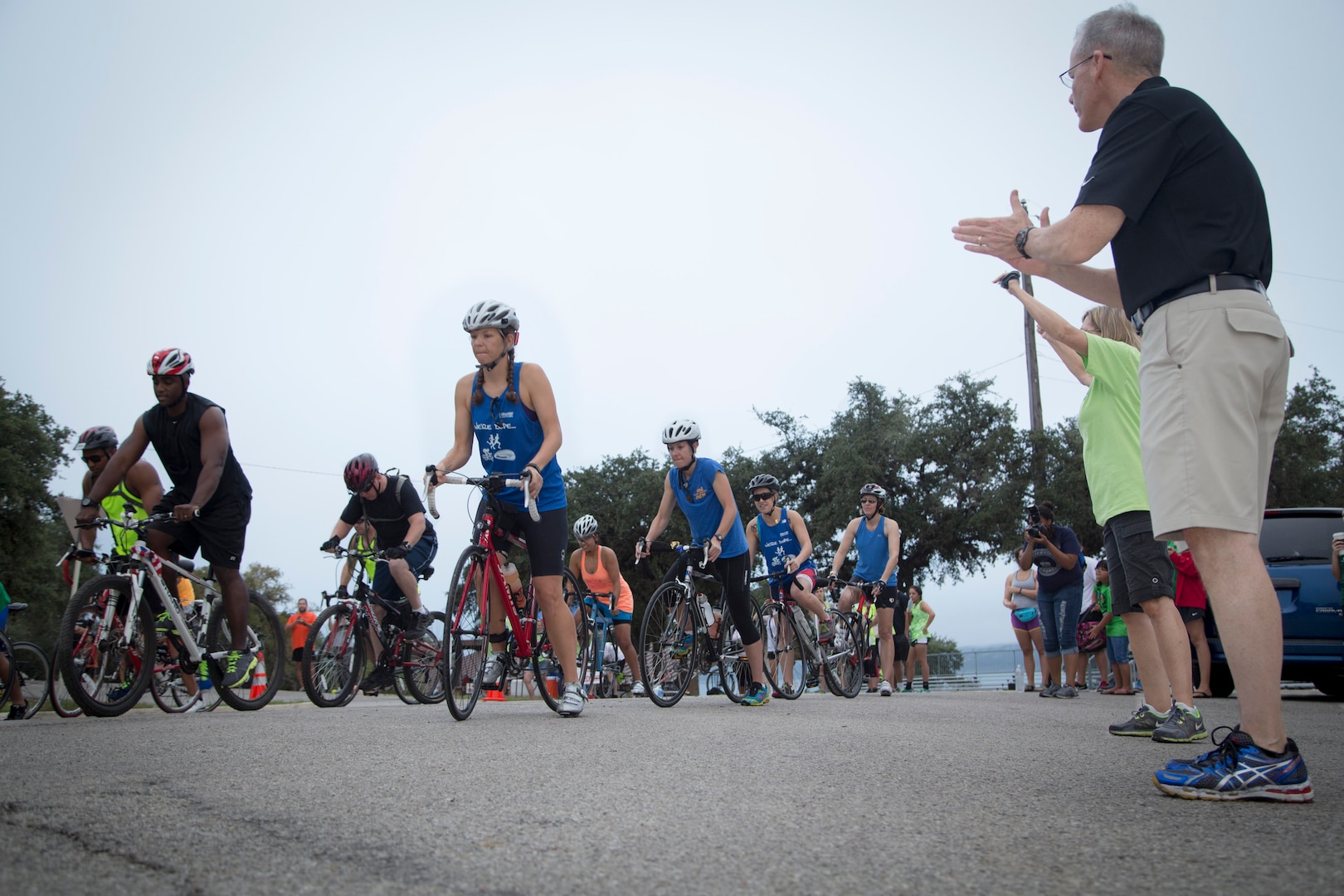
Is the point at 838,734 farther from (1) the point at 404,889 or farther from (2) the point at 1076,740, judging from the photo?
(1) the point at 404,889

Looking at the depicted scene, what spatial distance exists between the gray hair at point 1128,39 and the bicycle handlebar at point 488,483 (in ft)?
11.3

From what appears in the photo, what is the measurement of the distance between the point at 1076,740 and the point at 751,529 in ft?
19.1

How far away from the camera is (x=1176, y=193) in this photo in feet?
10.4

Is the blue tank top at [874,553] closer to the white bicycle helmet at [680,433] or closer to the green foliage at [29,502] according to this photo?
the white bicycle helmet at [680,433]

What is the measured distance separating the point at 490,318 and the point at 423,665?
3507 mm

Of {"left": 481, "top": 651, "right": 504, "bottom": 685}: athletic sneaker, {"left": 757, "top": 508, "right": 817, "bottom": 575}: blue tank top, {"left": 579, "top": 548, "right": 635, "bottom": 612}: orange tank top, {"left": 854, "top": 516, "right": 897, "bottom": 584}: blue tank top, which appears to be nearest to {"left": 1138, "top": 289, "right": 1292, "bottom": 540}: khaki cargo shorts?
{"left": 481, "top": 651, "right": 504, "bottom": 685}: athletic sneaker

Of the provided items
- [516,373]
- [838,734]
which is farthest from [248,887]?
[516,373]

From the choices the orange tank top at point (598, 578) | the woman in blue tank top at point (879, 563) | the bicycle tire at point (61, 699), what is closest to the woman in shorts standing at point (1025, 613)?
the woman in blue tank top at point (879, 563)

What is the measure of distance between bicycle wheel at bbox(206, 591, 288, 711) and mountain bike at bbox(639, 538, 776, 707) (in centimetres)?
285

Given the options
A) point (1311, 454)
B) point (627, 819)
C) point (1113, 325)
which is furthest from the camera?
point (1311, 454)

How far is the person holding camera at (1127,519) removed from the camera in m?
4.86

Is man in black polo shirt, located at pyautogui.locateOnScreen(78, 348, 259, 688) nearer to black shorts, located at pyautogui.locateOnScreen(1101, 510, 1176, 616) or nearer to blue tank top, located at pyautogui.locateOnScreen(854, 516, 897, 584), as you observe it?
black shorts, located at pyautogui.locateOnScreen(1101, 510, 1176, 616)

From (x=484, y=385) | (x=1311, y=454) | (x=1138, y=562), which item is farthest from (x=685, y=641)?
(x=1311, y=454)

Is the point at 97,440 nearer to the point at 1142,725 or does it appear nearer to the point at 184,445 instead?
the point at 184,445
